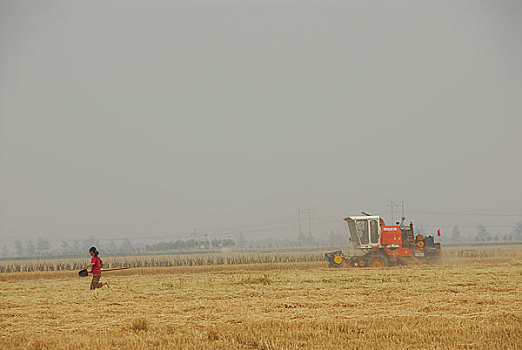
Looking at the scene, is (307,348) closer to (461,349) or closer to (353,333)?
(353,333)

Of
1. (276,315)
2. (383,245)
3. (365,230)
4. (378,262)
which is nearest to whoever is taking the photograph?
(276,315)

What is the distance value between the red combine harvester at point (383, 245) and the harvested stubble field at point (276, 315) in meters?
9.71

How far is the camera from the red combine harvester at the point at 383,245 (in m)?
30.4

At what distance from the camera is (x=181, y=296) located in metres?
16.8

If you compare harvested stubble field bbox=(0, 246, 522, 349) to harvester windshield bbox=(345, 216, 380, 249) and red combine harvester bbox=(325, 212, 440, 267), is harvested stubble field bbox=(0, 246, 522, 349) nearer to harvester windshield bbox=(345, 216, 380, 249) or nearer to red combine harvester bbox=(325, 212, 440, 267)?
red combine harvester bbox=(325, 212, 440, 267)

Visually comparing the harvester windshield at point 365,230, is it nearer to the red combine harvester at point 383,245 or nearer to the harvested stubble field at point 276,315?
the red combine harvester at point 383,245

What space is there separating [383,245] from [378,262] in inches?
45.7

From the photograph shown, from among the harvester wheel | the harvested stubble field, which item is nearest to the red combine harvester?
the harvester wheel

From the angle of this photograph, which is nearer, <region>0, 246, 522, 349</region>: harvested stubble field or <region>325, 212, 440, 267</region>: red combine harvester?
<region>0, 246, 522, 349</region>: harvested stubble field

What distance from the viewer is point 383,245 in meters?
30.7

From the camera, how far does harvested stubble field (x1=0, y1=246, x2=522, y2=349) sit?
9734 millimetres

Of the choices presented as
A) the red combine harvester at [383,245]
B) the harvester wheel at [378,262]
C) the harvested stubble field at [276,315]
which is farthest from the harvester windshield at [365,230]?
the harvested stubble field at [276,315]

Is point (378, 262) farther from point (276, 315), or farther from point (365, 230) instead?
point (276, 315)

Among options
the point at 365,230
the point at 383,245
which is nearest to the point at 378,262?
the point at 383,245
